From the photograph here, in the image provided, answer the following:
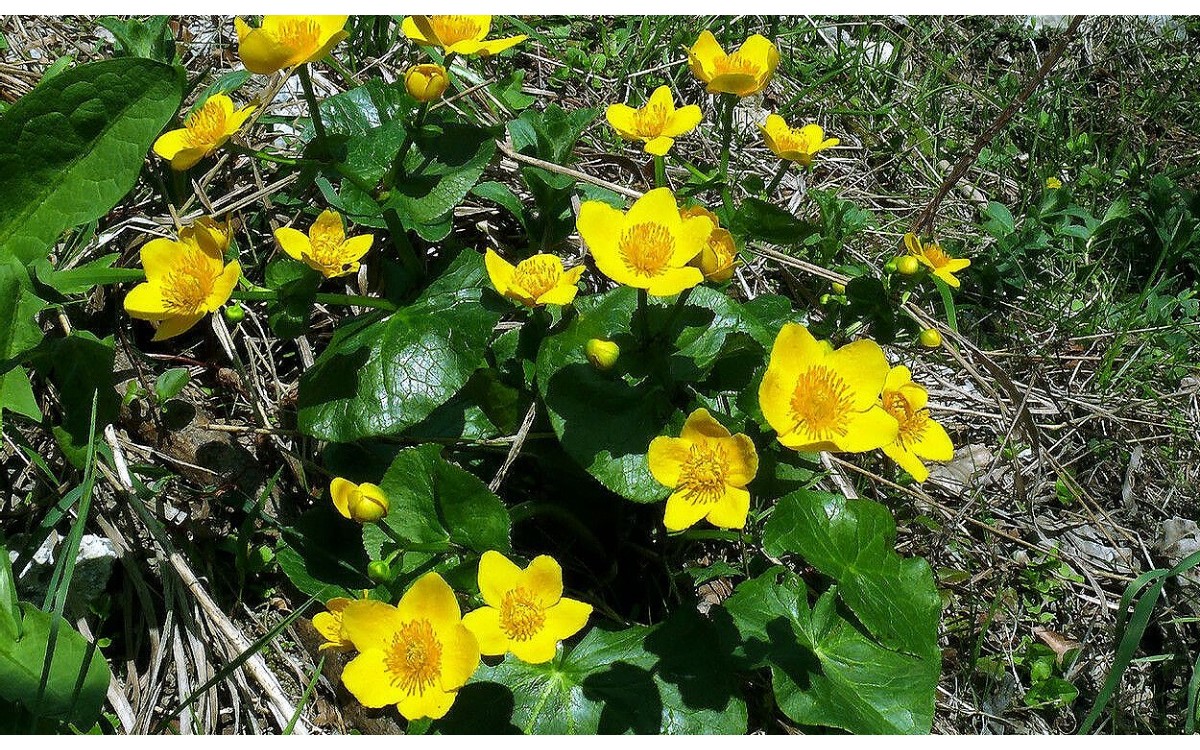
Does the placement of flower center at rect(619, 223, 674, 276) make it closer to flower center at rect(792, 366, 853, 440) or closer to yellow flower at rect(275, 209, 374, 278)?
flower center at rect(792, 366, 853, 440)

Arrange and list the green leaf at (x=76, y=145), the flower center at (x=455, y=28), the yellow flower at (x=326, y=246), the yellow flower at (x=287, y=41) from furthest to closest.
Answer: the flower center at (x=455, y=28), the green leaf at (x=76, y=145), the yellow flower at (x=326, y=246), the yellow flower at (x=287, y=41)

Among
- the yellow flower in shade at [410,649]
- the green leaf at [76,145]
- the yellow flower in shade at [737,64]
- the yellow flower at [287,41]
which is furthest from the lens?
the yellow flower in shade at [737,64]

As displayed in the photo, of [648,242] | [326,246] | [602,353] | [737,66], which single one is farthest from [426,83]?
[737,66]

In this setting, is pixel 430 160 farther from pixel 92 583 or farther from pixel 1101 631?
pixel 1101 631

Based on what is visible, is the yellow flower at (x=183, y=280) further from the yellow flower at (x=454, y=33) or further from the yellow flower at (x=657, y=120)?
the yellow flower at (x=657, y=120)

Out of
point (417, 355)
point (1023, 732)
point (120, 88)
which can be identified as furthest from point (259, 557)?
point (1023, 732)

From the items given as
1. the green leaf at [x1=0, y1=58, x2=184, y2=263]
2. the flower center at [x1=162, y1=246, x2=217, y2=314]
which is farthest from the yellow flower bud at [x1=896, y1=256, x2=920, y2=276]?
the green leaf at [x1=0, y1=58, x2=184, y2=263]

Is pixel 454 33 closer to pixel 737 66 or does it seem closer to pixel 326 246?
pixel 326 246

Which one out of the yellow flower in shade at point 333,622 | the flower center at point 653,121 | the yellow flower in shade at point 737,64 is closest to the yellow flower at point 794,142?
the yellow flower in shade at point 737,64
